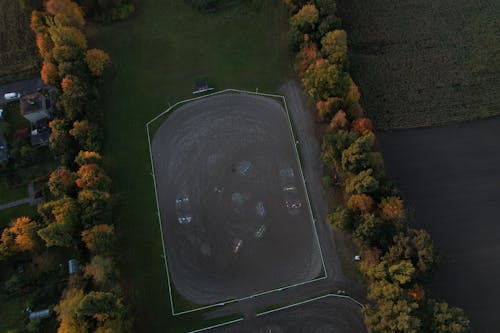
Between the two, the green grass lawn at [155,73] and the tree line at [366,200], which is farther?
the green grass lawn at [155,73]

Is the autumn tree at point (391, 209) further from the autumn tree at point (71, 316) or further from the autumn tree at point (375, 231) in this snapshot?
the autumn tree at point (71, 316)

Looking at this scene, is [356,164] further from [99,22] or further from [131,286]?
[99,22]

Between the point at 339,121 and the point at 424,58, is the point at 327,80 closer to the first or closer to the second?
the point at 339,121

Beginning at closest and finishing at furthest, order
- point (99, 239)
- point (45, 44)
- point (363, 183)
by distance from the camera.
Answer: point (363, 183), point (99, 239), point (45, 44)

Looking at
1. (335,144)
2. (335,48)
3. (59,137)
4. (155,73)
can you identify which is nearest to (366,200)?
Answer: (335,144)

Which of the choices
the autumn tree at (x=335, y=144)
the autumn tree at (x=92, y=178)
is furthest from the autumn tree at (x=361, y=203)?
the autumn tree at (x=92, y=178)

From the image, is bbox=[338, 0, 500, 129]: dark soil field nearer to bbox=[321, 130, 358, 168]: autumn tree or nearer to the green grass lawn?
bbox=[321, 130, 358, 168]: autumn tree
